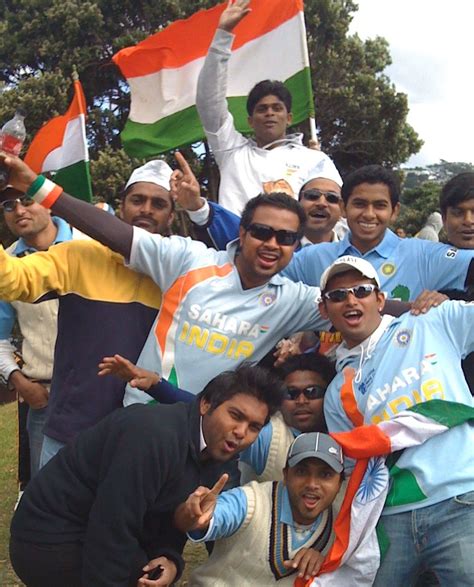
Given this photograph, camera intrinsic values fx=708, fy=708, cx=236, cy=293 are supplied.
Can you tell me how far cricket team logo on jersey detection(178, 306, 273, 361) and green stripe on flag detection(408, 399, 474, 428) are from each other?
2.78 ft

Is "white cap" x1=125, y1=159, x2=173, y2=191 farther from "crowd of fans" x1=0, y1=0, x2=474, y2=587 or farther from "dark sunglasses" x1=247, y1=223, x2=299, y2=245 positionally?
"dark sunglasses" x1=247, y1=223, x2=299, y2=245

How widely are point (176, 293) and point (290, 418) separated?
0.85m

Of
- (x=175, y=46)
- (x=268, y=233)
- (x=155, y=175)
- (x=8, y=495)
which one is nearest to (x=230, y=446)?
(x=268, y=233)

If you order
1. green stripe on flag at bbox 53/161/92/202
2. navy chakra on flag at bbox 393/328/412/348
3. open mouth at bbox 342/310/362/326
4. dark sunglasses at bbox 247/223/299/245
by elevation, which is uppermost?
green stripe on flag at bbox 53/161/92/202

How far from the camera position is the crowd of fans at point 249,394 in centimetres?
285

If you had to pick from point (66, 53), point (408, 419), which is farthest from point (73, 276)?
point (66, 53)

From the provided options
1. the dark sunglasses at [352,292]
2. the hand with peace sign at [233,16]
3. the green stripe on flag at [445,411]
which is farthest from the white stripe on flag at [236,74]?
the green stripe on flag at [445,411]

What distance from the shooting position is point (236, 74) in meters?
6.80

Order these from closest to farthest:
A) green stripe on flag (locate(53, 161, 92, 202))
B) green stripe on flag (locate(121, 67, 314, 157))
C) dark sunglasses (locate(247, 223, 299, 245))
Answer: dark sunglasses (locate(247, 223, 299, 245)) < green stripe on flag (locate(53, 161, 92, 202)) < green stripe on flag (locate(121, 67, 314, 157))

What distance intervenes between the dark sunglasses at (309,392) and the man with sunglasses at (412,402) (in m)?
0.25

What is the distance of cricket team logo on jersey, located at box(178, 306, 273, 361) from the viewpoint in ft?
10.9

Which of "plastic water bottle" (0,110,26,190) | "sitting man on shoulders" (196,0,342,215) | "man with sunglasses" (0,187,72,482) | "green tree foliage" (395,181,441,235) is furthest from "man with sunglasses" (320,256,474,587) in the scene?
"green tree foliage" (395,181,441,235)

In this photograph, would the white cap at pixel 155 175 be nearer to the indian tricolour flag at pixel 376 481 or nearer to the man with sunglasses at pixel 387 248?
the man with sunglasses at pixel 387 248

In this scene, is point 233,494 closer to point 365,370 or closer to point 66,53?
point 365,370
